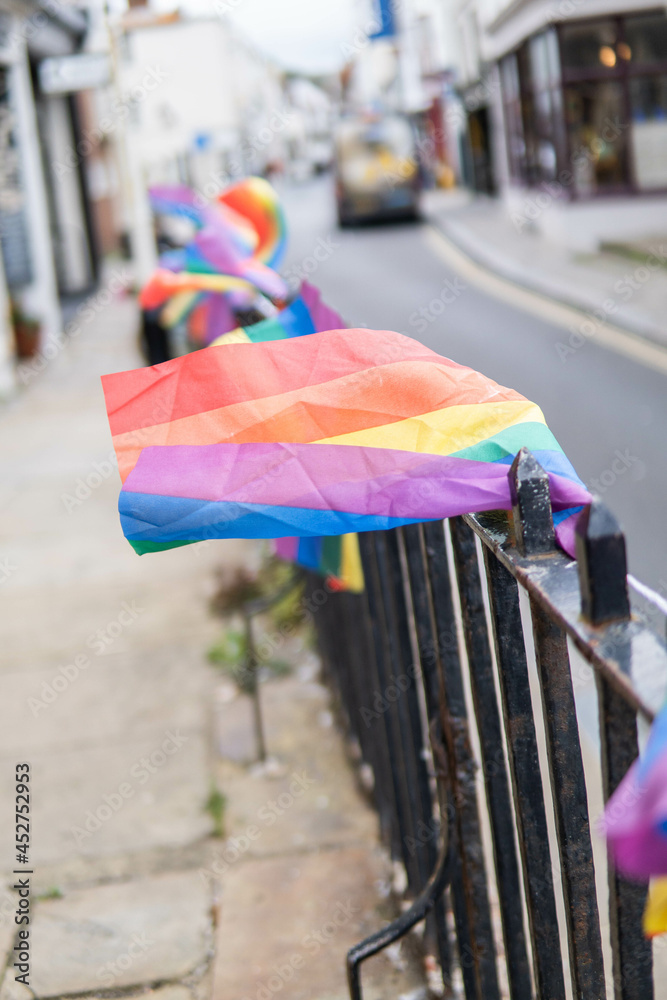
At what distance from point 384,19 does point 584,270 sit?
2895cm

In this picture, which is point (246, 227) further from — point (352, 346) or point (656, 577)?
point (352, 346)

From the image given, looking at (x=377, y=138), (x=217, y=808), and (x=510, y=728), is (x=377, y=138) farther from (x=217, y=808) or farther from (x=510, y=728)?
(x=510, y=728)

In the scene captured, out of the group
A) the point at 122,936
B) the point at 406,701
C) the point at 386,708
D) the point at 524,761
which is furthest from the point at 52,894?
the point at 524,761

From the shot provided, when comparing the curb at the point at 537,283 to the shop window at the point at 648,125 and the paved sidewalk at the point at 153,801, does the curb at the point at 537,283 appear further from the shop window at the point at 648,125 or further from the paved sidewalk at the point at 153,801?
the paved sidewalk at the point at 153,801

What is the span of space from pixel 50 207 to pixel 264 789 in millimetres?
18697

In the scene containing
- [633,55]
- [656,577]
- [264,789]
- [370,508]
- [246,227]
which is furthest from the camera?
[633,55]

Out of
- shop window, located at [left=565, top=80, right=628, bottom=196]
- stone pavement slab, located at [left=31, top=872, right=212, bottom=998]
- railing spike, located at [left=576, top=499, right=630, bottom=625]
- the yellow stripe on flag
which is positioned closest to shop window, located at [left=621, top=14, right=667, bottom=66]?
shop window, located at [left=565, top=80, right=628, bottom=196]

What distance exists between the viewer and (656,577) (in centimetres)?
497

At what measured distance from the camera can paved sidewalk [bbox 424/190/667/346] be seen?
1234cm

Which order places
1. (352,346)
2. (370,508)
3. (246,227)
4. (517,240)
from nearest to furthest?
(370,508) < (352,346) < (246,227) < (517,240)

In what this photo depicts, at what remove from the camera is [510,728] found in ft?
4.95

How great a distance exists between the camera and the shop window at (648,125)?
766 inches

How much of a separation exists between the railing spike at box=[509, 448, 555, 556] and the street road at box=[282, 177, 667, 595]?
4.31 ft

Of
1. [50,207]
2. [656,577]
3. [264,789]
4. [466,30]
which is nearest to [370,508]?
[264,789]
